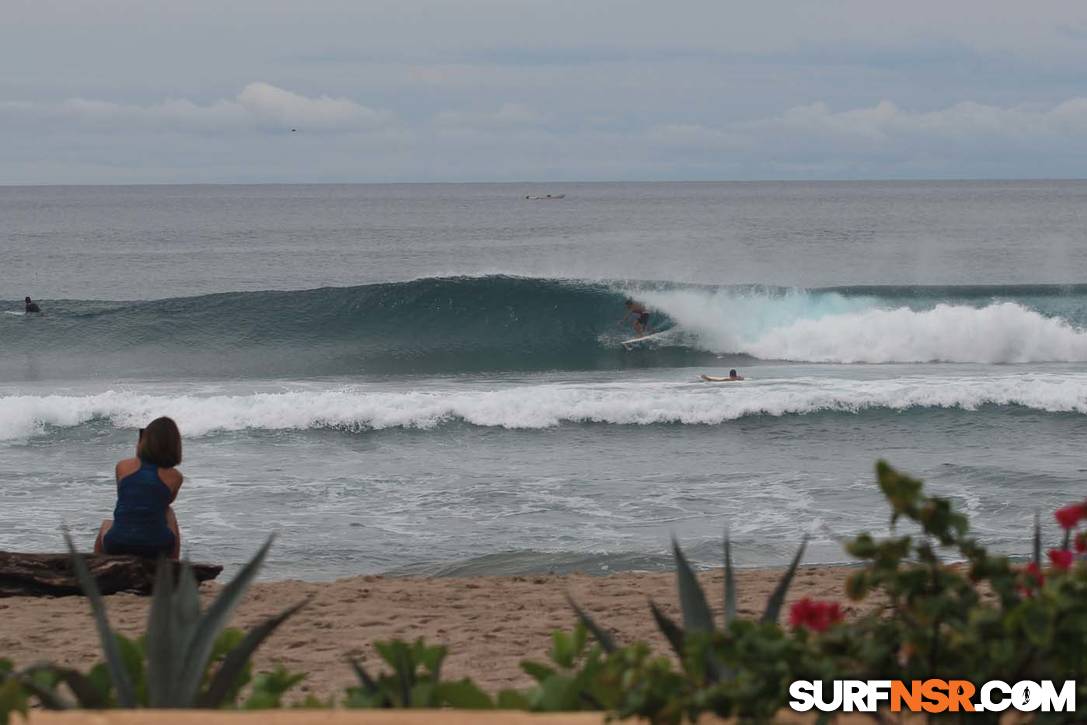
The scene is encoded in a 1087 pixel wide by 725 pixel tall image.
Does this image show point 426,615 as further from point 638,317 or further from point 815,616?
point 638,317

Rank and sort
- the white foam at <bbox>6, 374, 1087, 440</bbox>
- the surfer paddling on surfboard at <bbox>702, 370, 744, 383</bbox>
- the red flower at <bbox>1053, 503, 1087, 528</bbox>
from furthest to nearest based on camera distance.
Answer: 1. the surfer paddling on surfboard at <bbox>702, 370, 744, 383</bbox>
2. the white foam at <bbox>6, 374, 1087, 440</bbox>
3. the red flower at <bbox>1053, 503, 1087, 528</bbox>

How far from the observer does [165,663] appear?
3.27m

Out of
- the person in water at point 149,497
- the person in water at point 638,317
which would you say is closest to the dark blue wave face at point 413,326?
the person in water at point 638,317

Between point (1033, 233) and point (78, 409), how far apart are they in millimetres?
61147

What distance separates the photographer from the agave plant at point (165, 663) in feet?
10.6

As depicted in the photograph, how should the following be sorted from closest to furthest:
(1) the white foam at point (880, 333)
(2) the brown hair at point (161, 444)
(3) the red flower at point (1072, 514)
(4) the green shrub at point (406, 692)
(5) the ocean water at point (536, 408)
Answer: (3) the red flower at point (1072, 514)
(4) the green shrub at point (406, 692)
(2) the brown hair at point (161, 444)
(5) the ocean water at point (536, 408)
(1) the white foam at point (880, 333)

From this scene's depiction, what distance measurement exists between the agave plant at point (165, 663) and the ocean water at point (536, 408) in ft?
19.7

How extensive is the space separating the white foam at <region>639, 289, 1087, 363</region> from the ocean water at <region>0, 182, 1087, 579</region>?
73mm

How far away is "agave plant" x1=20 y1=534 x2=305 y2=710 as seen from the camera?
3.22 meters

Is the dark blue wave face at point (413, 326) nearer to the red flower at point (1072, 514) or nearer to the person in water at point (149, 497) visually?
the person in water at point (149, 497)

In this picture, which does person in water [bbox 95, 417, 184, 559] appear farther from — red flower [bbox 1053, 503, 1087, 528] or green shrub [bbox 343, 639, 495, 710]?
red flower [bbox 1053, 503, 1087, 528]

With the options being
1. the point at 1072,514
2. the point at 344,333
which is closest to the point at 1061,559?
the point at 1072,514

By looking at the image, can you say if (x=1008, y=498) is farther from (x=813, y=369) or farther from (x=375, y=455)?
(x=813, y=369)

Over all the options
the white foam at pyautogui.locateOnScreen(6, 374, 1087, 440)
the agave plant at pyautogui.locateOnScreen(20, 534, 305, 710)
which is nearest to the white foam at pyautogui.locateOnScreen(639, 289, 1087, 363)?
the white foam at pyautogui.locateOnScreen(6, 374, 1087, 440)
